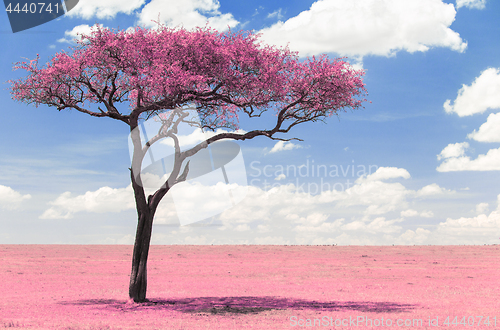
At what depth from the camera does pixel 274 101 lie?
71.2 feet

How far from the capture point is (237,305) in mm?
20109

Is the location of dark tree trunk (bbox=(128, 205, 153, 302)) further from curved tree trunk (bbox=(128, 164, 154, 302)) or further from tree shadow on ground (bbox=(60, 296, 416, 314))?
tree shadow on ground (bbox=(60, 296, 416, 314))

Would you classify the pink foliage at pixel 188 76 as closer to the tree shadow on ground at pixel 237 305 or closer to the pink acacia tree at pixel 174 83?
the pink acacia tree at pixel 174 83

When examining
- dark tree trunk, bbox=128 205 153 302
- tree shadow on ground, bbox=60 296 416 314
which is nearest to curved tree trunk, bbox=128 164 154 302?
dark tree trunk, bbox=128 205 153 302

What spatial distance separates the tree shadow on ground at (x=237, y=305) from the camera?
18.8 m

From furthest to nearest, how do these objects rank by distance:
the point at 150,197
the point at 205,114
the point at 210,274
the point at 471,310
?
the point at 210,274 → the point at 205,114 → the point at 150,197 → the point at 471,310

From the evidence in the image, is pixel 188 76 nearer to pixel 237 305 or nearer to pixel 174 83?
pixel 174 83

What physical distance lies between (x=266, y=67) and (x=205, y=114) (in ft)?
16.2

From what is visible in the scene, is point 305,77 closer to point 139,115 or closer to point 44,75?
point 139,115

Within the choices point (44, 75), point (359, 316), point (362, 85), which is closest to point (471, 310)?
point (359, 316)

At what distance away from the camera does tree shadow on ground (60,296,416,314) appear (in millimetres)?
18844

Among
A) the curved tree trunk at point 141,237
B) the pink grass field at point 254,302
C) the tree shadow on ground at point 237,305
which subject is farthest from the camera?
the curved tree trunk at point 141,237

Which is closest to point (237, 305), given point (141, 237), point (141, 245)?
point (141, 245)

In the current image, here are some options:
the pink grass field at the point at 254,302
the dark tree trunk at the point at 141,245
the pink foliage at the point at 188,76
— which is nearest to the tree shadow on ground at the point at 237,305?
the pink grass field at the point at 254,302
